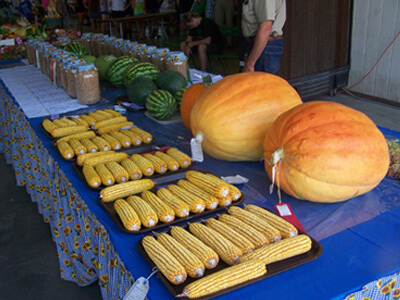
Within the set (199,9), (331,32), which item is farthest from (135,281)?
(199,9)

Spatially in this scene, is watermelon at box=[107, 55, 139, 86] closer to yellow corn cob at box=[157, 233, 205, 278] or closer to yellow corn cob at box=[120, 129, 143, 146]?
yellow corn cob at box=[120, 129, 143, 146]

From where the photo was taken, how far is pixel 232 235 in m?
1.18

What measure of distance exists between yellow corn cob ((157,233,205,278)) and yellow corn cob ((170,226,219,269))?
0.02 m

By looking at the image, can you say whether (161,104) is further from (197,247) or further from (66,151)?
(197,247)

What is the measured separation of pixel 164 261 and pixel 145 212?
0.87 ft

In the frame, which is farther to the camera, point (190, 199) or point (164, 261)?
point (190, 199)

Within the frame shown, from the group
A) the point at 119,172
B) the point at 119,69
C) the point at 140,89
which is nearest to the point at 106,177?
the point at 119,172

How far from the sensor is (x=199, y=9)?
28.8 ft

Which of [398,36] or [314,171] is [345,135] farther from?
[398,36]

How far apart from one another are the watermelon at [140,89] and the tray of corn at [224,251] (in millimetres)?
1514

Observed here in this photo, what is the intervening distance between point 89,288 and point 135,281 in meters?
1.52

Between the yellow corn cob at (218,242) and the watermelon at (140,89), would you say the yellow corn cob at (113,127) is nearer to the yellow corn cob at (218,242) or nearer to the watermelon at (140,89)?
the watermelon at (140,89)

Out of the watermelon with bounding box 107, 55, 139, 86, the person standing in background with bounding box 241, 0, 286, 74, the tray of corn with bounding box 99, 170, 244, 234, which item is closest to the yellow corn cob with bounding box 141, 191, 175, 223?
the tray of corn with bounding box 99, 170, 244, 234

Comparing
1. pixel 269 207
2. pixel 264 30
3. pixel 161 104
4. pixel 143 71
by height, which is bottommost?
pixel 269 207
